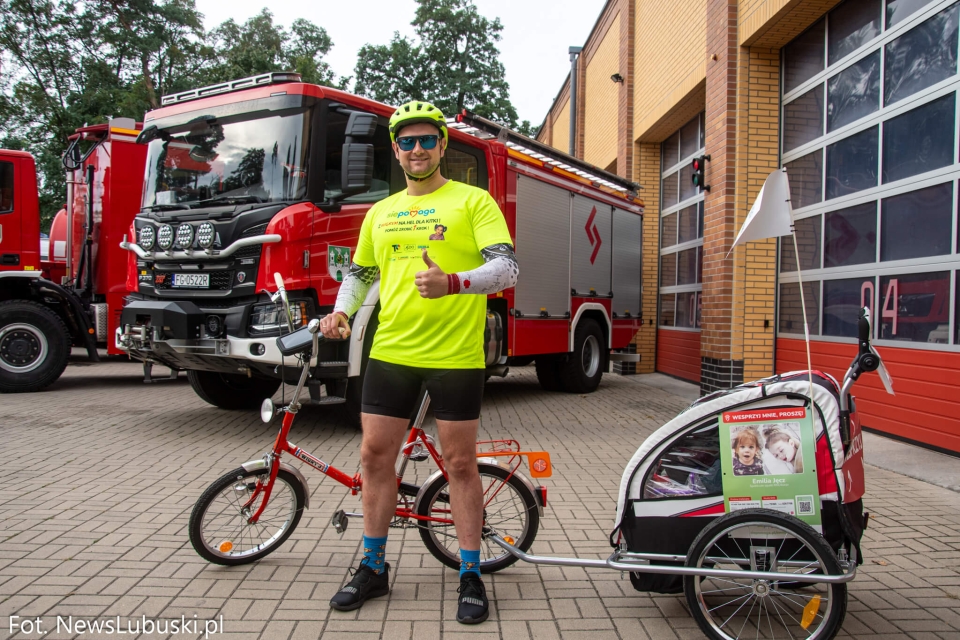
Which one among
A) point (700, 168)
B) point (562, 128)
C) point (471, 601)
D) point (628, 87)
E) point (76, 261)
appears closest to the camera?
point (471, 601)

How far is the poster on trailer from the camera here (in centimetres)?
271

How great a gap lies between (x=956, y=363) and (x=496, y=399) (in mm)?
5360

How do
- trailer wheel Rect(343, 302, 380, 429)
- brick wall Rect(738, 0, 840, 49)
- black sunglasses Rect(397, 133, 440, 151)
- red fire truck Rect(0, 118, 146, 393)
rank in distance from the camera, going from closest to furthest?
black sunglasses Rect(397, 133, 440, 151), trailer wheel Rect(343, 302, 380, 429), brick wall Rect(738, 0, 840, 49), red fire truck Rect(0, 118, 146, 393)

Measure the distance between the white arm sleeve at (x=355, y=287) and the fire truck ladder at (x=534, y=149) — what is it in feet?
15.3

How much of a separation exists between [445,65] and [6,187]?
30006 mm

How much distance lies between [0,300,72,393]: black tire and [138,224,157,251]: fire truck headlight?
389 centimetres

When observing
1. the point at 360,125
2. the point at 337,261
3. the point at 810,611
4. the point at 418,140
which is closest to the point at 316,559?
the point at 418,140

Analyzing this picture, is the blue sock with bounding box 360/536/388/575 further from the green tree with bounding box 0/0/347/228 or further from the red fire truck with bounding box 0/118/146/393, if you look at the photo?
the green tree with bounding box 0/0/347/228

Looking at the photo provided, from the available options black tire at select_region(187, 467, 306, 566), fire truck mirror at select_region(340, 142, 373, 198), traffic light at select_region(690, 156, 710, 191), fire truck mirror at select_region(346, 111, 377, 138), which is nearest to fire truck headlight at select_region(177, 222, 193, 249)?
fire truck mirror at select_region(340, 142, 373, 198)

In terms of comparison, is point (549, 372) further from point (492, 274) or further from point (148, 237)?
point (492, 274)

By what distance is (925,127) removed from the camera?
601cm

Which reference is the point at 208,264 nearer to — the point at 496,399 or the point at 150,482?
the point at 150,482

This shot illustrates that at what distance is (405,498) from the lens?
3396 millimetres

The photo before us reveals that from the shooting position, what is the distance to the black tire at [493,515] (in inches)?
131
